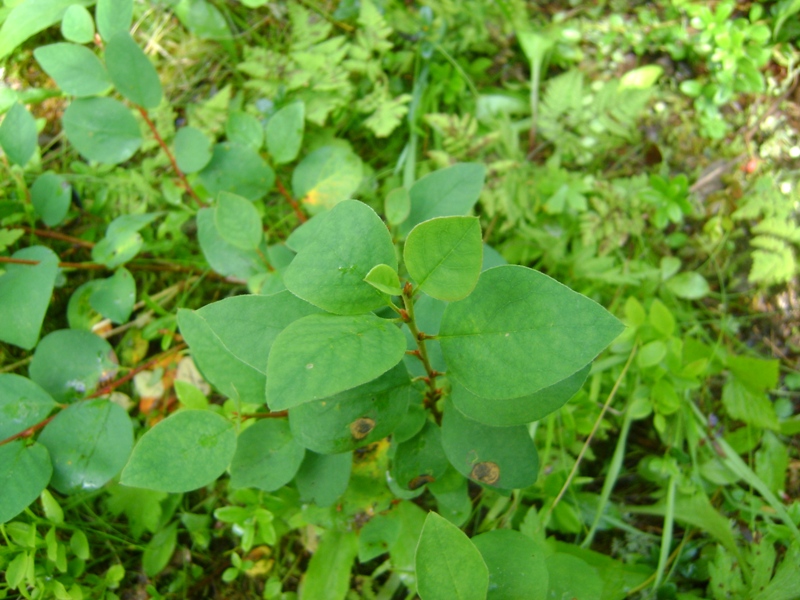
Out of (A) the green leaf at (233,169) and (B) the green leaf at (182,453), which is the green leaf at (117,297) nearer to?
(A) the green leaf at (233,169)

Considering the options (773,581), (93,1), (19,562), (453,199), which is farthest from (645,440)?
(93,1)

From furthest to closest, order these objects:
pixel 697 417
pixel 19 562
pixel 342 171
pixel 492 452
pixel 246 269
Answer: pixel 697 417
pixel 342 171
pixel 246 269
pixel 19 562
pixel 492 452

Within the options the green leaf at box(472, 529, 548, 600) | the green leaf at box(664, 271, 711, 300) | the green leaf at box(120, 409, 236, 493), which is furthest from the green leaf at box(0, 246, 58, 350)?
the green leaf at box(664, 271, 711, 300)

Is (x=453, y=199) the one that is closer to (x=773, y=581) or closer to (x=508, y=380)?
(x=508, y=380)

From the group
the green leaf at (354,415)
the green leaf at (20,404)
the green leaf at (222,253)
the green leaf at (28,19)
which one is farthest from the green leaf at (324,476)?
the green leaf at (28,19)

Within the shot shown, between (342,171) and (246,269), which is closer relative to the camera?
(246,269)

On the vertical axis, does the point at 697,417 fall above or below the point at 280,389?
below

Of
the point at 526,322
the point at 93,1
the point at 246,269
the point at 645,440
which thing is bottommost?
the point at 645,440

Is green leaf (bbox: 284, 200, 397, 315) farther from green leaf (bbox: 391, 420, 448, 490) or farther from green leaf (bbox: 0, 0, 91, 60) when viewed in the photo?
green leaf (bbox: 0, 0, 91, 60)
